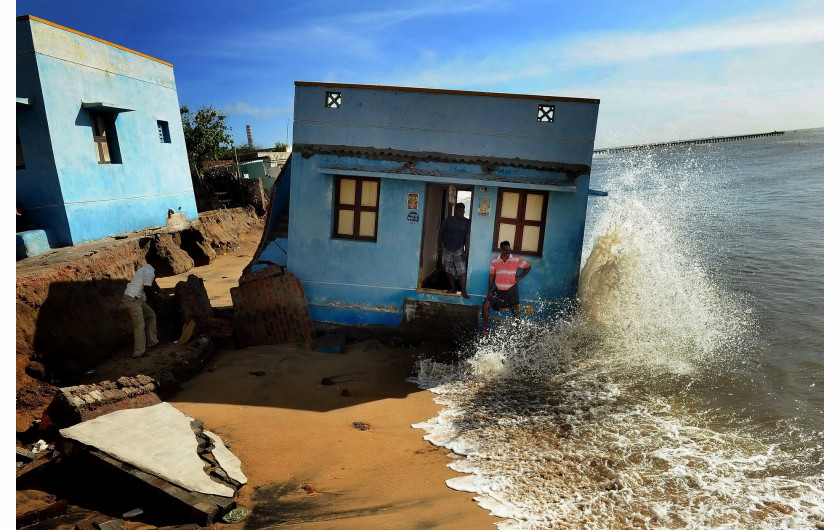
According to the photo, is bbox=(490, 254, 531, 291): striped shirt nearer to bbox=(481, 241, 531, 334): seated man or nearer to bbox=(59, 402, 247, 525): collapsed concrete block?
bbox=(481, 241, 531, 334): seated man

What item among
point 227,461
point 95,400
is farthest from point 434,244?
point 95,400

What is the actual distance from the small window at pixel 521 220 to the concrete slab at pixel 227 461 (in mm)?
6266

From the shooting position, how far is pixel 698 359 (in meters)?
10.1

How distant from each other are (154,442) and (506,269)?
6.51 metres

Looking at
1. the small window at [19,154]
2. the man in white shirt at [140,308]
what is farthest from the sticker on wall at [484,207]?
the small window at [19,154]

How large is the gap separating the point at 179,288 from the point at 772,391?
38.3 feet

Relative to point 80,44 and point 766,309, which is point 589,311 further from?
point 80,44

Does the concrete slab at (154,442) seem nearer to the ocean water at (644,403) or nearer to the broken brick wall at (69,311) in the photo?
the broken brick wall at (69,311)

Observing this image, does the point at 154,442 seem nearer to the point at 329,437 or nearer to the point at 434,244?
the point at 329,437

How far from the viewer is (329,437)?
22.0ft

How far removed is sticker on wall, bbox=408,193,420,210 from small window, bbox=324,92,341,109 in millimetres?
2328

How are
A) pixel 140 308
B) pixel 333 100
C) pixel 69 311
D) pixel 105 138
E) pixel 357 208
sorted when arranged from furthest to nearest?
pixel 105 138, pixel 357 208, pixel 69 311, pixel 333 100, pixel 140 308

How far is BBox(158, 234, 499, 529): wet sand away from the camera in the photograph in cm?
509

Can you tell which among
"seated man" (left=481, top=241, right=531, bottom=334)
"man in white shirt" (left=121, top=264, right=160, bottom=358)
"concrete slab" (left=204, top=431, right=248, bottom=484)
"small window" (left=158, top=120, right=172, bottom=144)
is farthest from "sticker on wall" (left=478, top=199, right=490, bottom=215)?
"small window" (left=158, top=120, right=172, bottom=144)
